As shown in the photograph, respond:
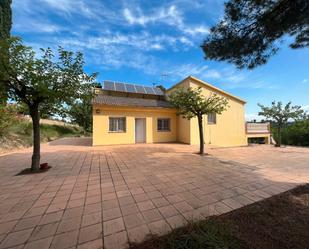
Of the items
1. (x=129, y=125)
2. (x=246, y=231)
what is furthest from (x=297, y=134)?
(x=246, y=231)

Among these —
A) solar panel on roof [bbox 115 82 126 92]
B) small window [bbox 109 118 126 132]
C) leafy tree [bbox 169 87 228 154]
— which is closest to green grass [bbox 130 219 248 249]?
leafy tree [bbox 169 87 228 154]

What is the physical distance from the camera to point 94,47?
839cm

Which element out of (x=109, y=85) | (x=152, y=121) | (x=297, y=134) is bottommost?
(x=297, y=134)

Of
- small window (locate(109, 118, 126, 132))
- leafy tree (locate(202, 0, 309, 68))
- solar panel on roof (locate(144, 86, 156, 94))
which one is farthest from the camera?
solar panel on roof (locate(144, 86, 156, 94))

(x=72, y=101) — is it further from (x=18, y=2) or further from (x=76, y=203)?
(x=18, y=2)

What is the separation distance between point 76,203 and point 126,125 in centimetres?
878

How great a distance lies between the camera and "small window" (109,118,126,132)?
1128cm

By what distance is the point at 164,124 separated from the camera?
13008mm

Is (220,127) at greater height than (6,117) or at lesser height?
lesser

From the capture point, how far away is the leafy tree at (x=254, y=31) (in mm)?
3171

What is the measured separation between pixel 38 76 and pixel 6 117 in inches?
269

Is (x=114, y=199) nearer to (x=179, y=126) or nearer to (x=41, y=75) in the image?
(x=41, y=75)

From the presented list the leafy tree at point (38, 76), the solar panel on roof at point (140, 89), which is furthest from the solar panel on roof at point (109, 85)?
the leafy tree at point (38, 76)

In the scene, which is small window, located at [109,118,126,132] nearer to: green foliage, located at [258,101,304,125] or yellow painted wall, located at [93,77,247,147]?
yellow painted wall, located at [93,77,247,147]
